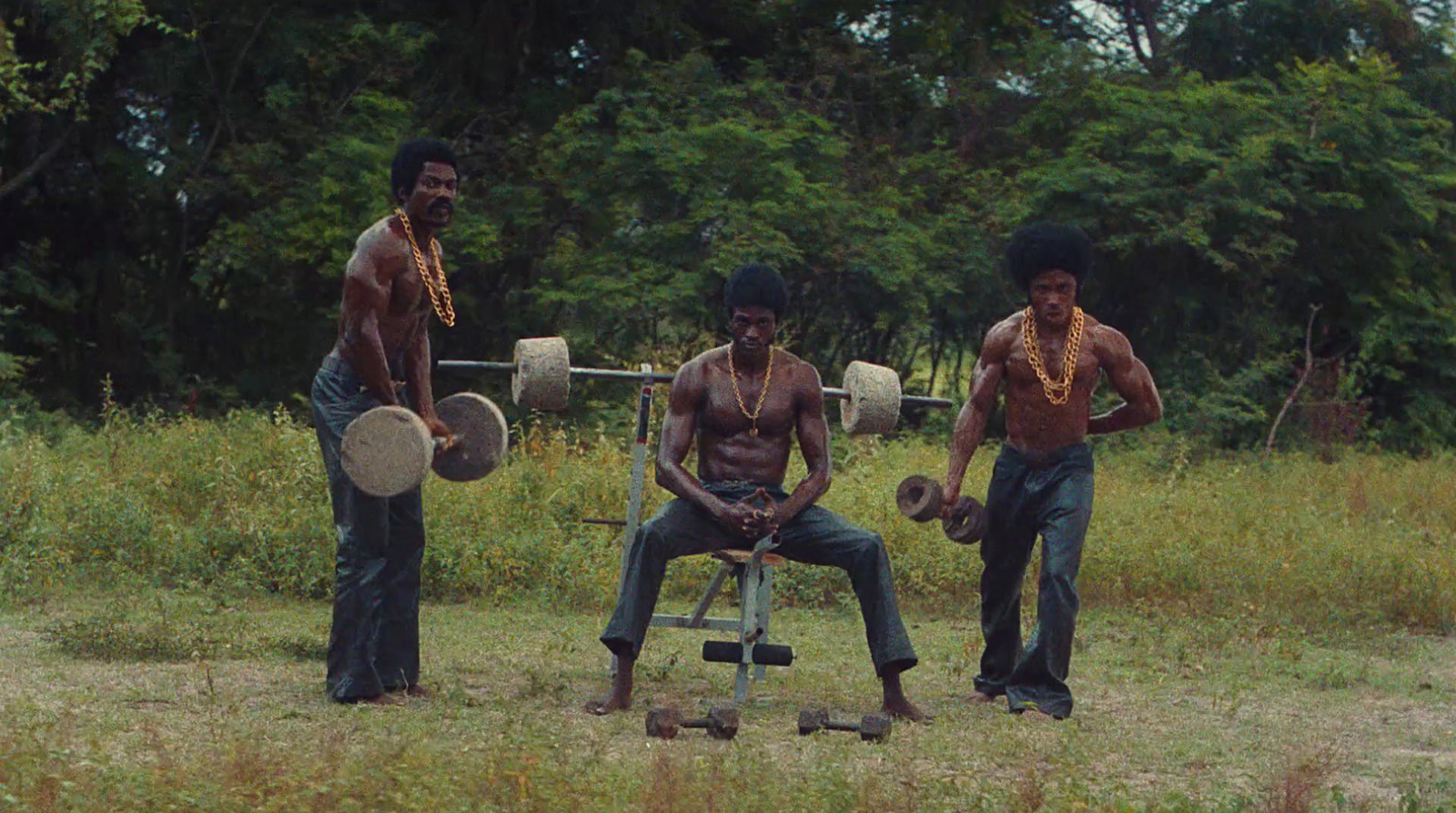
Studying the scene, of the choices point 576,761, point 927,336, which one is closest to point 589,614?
point 576,761

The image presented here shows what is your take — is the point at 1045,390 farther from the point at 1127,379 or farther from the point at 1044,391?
the point at 1127,379

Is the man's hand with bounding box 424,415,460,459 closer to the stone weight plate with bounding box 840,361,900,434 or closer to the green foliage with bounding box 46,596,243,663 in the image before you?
the green foliage with bounding box 46,596,243,663

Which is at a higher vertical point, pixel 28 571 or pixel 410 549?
pixel 410 549

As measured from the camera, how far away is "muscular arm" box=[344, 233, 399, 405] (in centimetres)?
778

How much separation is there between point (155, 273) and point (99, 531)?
10.9 m

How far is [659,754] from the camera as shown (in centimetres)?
645

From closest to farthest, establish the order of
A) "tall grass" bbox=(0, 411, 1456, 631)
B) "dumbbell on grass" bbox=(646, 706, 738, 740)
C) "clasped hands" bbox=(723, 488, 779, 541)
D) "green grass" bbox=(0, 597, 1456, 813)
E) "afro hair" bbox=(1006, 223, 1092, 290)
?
"green grass" bbox=(0, 597, 1456, 813), "dumbbell on grass" bbox=(646, 706, 738, 740), "clasped hands" bbox=(723, 488, 779, 541), "afro hair" bbox=(1006, 223, 1092, 290), "tall grass" bbox=(0, 411, 1456, 631)

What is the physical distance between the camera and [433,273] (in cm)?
817

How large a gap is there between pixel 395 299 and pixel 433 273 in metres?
0.23

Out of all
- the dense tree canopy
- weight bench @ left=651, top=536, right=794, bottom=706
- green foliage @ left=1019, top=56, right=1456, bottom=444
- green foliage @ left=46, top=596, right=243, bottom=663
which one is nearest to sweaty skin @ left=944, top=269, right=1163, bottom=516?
weight bench @ left=651, top=536, right=794, bottom=706

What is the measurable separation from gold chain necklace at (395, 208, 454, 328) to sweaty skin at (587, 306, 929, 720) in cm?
107

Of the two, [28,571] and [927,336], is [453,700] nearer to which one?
[28,571]

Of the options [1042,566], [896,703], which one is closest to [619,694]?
[896,703]

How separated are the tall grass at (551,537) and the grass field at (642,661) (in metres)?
0.03
